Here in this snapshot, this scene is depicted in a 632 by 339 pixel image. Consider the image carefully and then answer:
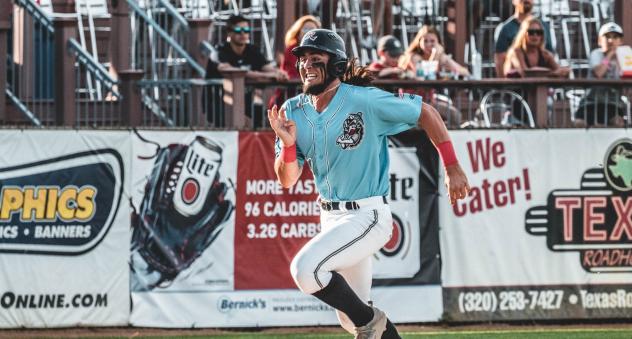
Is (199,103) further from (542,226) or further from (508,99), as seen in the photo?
(542,226)

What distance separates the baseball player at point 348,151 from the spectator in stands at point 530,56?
603 centimetres

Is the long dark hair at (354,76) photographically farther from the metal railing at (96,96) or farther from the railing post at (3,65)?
the railing post at (3,65)

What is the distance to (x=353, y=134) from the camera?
29.6 ft

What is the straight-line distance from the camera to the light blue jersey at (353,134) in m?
9.03

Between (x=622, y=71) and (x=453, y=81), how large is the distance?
6.96 ft

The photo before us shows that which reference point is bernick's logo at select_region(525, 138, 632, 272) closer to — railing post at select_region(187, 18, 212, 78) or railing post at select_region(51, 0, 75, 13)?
railing post at select_region(187, 18, 212, 78)

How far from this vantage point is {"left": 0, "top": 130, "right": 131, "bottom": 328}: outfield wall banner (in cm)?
1393

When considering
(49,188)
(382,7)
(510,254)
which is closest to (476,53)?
(382,7)

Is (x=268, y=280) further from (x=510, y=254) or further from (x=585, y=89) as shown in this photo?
(x=585, y=89)

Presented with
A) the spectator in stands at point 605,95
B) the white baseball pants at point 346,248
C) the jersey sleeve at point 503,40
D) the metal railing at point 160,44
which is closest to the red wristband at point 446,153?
the white baseball pants at point 346,248

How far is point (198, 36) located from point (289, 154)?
679cm

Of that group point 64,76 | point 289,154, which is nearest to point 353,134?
point 289,154

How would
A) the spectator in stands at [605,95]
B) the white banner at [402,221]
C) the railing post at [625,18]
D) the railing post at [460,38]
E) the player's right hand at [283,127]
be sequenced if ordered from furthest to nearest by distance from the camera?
the railing post at [460,38]
the railing post at [625,18]
the spectator in stands at [605,95]
the white banner at [402,221]
the player's right hand at [283,127]

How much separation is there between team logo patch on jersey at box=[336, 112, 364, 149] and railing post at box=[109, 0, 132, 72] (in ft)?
21.5
